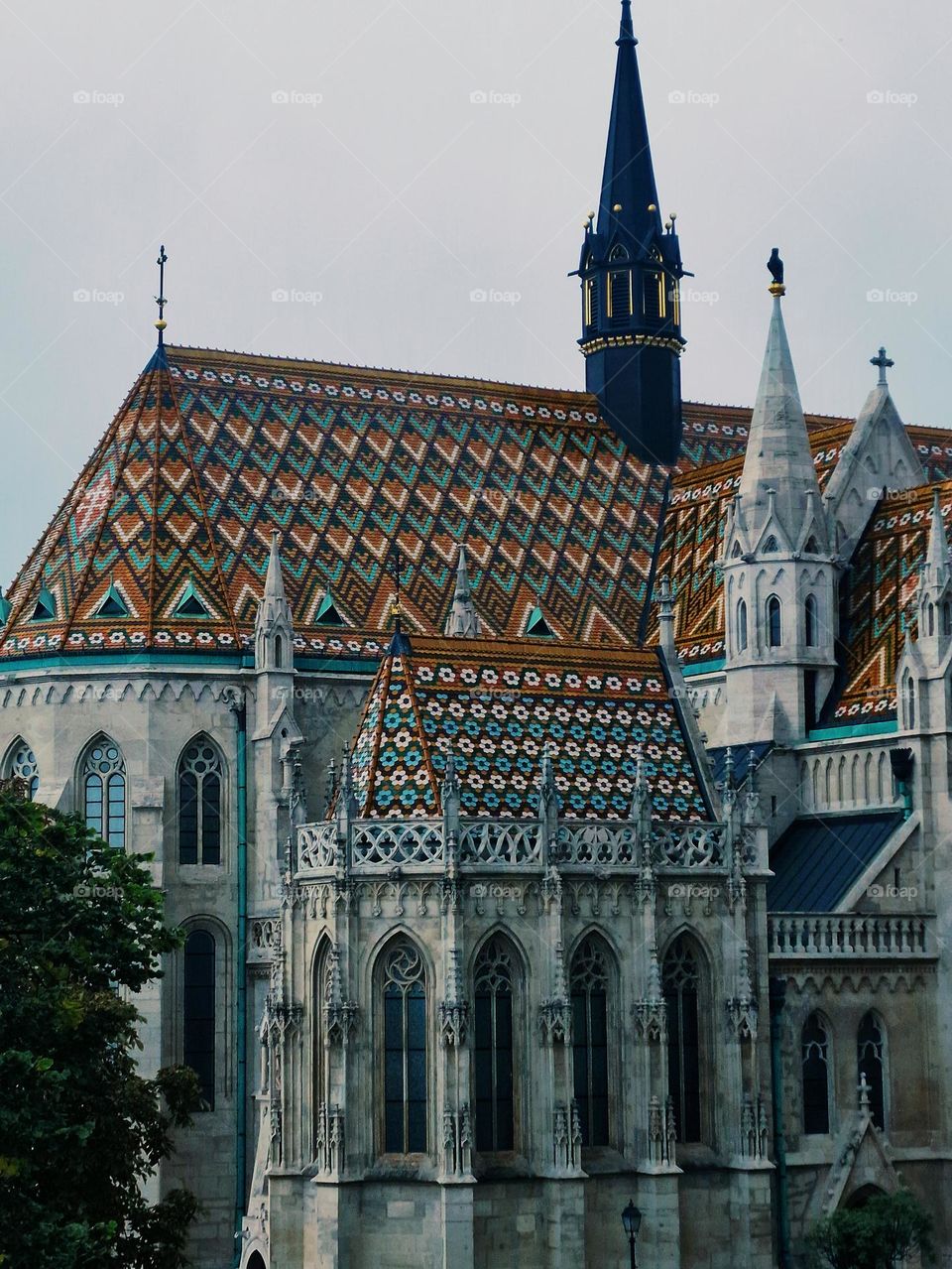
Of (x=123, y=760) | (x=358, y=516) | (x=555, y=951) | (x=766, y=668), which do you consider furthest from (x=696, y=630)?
(x=555, y=951)

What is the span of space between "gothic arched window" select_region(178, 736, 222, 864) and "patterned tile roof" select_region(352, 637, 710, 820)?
12.5m

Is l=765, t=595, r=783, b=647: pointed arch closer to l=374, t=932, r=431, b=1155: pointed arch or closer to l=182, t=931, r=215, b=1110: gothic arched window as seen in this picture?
l=182, t=931, r=215, b=1110: gothic arched window

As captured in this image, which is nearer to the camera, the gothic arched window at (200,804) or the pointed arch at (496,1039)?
the pointed arch at (496,1039)

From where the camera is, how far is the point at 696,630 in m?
63.1

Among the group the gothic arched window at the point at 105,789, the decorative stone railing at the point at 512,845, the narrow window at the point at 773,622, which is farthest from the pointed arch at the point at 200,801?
the decorative stone railing at the point at 512,845

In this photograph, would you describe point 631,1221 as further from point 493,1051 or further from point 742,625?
point 742,625

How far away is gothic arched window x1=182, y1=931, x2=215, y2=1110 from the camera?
59.2 meters

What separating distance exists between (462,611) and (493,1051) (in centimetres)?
1605

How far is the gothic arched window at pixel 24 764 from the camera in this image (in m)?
60.5

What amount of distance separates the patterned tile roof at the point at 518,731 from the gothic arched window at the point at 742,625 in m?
8.34

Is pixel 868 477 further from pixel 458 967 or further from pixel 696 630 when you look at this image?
pixel 458 967

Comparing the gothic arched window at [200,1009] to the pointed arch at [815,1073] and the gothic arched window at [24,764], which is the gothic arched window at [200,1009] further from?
the pointed arch at [815,1073]

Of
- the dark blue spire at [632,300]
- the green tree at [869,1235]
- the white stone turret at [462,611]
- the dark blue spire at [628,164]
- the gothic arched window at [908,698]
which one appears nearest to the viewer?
the green tree at [869,1235]

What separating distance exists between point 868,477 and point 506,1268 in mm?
24938
